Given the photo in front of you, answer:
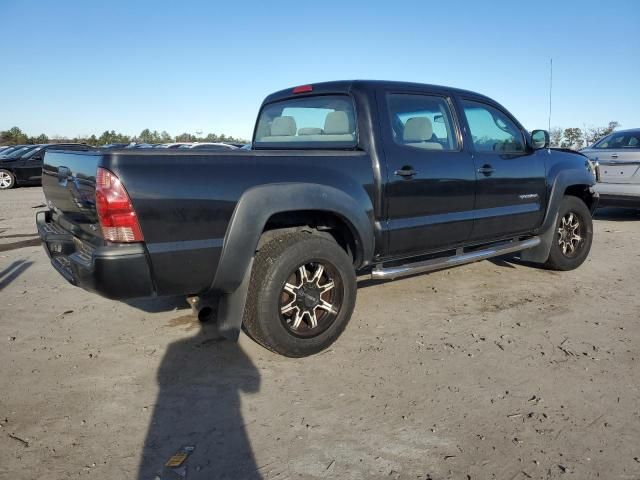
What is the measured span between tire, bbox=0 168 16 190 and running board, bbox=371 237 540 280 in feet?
54.1

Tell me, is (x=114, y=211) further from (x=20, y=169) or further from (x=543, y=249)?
(x=20, y=169)

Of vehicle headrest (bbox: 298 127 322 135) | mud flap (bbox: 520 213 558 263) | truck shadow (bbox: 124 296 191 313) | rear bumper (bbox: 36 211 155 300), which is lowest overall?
truck shadow (bbox: 124 296 191 313)

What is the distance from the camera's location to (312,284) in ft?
11.3

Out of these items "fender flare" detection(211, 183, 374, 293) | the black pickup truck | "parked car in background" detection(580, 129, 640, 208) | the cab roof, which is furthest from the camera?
"parked car in background" detection(580, 129, 640, 208)

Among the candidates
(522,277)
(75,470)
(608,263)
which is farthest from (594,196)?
(75,470)

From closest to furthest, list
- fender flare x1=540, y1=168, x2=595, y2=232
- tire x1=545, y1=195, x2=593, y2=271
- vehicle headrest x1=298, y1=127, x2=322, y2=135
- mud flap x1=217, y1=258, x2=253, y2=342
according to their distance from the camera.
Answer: mud flap x1=217, y1=258, x2=253, y2=342 < vehicle headrest x1=298, y1=127, x2=322, y2=135 < fender flare x1=540, y1=168, x2=595, y2=232 < tire x1=545, y1=195, x2=593, y2=271

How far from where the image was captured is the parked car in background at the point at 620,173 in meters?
7.87

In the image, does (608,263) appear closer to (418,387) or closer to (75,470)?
(418,387)

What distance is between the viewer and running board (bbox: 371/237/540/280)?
3.77 m

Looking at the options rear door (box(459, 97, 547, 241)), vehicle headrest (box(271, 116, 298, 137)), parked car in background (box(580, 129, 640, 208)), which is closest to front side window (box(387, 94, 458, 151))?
rear door (box(459, 97, 547, 241))

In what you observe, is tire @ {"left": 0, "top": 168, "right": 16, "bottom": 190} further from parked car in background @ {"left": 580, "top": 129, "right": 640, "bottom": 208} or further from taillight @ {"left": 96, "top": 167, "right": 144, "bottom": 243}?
parked car in background @ {"left": 580, "top": 129, "right": 640, "bottom": 208}

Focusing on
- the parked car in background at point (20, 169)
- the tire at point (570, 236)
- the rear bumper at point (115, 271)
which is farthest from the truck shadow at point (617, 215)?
the parked car in background at point (20, 169)

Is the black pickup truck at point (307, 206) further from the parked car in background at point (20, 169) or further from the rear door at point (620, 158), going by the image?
the parked car in background at point (20, 169)

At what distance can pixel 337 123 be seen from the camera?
397 cm
